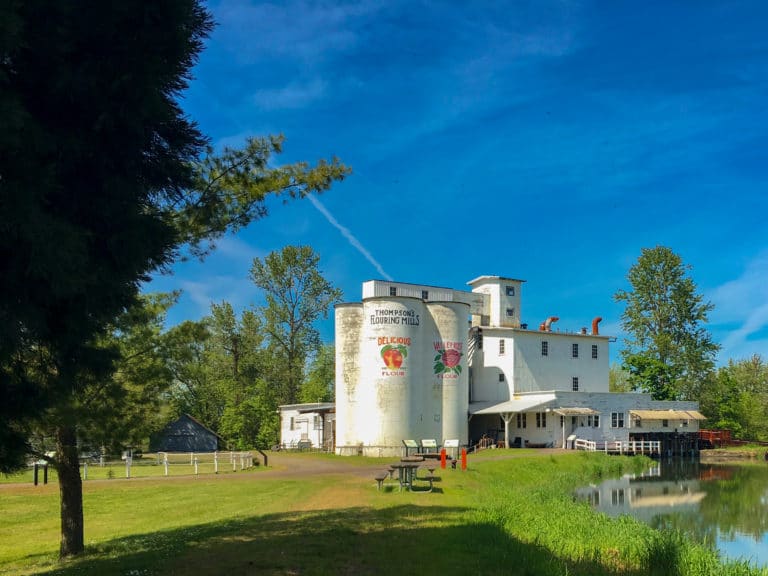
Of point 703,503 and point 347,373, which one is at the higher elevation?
point 347,373

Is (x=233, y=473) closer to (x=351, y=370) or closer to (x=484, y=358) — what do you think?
(x=351, y=370)

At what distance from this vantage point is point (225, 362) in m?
65.6

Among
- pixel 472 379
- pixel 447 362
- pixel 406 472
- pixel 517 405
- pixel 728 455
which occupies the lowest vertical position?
pixel 728 455

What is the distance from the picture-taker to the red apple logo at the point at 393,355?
43.6 metres

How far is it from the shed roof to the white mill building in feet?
0.35

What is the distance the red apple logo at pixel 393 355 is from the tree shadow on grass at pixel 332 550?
90.2ft

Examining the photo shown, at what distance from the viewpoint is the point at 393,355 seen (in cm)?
4372

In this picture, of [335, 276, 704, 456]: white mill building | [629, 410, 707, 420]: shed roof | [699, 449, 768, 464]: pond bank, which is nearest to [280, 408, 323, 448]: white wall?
[335, 276, 704, 456]: white mill building

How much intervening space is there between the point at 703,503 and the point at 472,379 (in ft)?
97.6

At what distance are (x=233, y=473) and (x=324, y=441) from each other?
19.6m

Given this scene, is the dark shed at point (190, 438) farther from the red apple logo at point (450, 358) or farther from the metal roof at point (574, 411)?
the metal roof at point (574, 411)

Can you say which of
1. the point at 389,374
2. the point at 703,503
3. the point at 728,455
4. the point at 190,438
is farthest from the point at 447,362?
the point at 728,455

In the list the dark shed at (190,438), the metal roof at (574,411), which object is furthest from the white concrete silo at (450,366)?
the dark shed at (190,438)

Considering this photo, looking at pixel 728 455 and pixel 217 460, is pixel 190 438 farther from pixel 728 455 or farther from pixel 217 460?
pixel 728 455
